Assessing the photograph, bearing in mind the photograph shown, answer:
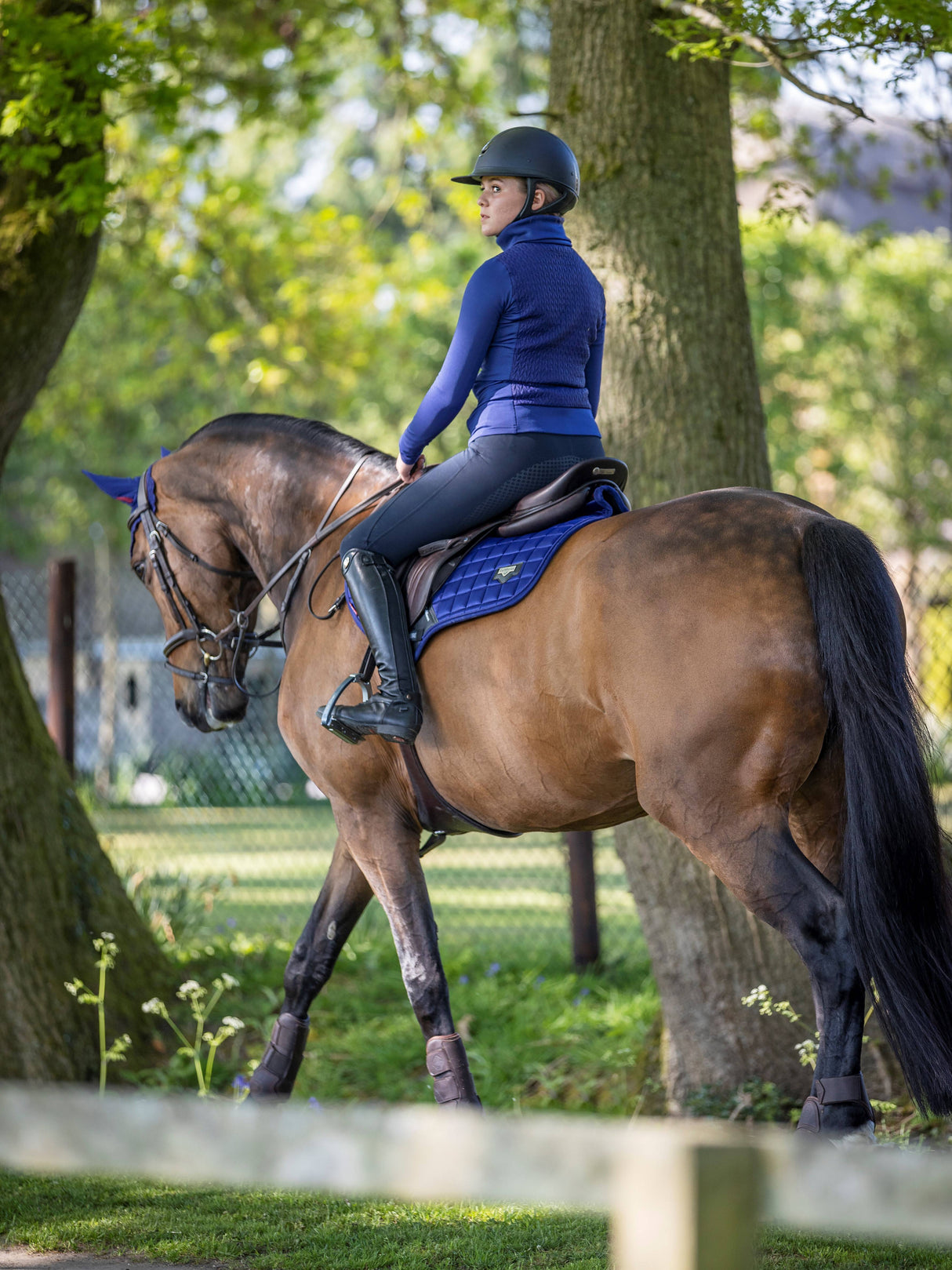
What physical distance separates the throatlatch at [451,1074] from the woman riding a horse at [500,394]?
0.99m

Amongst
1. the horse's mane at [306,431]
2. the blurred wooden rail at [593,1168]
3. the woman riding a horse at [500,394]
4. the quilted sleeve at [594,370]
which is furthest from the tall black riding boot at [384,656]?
the blurred wooden rail at [593,1168]

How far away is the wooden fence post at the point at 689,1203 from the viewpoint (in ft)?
4.86

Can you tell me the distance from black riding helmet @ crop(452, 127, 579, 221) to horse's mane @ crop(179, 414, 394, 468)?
107 centimetres

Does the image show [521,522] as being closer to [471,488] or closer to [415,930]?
[471,488]

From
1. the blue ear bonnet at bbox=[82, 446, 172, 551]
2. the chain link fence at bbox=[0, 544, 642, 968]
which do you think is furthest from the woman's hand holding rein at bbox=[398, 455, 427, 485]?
the chain link fence at bbox=[0, 544, 642, 968]

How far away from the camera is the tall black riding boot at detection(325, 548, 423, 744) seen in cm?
376

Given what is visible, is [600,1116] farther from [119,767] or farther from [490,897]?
[119,767]

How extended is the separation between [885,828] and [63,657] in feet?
19.6

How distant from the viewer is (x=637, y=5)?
5.55 meters

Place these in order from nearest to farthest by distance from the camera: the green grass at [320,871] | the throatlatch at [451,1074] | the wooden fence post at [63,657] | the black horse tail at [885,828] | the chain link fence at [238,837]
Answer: the black horse tail at [885,828]
the throatlatch at [451,1074]
the wooden fence post at [63,657]
the chain link fence at [238,837]
the green grass at [320,871]

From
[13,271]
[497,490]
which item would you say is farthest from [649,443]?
[13,271]

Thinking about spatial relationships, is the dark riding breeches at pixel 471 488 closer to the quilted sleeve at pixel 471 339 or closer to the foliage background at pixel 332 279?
the quilted sleeve at pixel 471 339

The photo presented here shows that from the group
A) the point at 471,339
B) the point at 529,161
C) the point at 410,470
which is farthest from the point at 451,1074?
the point at 529,161

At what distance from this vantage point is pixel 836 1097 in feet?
10.3
